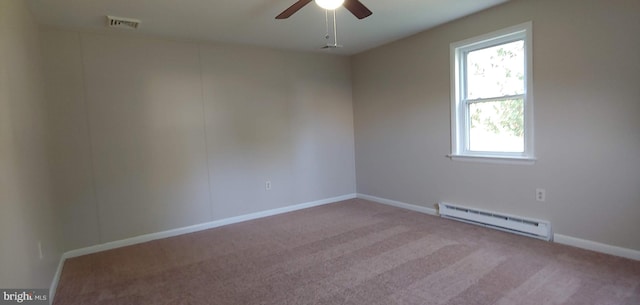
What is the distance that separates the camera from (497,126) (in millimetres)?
3654

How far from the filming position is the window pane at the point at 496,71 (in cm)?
340

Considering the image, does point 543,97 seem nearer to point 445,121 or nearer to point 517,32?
point 517,32

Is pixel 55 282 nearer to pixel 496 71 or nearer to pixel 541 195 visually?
pixel 541 195

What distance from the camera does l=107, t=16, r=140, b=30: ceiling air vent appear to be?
3160 millimetres

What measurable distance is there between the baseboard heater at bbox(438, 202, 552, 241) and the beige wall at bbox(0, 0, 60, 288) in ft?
13.0

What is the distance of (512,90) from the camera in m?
3.46

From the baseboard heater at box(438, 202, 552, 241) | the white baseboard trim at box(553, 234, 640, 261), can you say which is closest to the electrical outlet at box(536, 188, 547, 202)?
the baseboard heater at box(438, 202, 552, 241)

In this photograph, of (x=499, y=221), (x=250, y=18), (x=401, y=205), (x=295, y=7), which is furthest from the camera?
(x=401, y=205)

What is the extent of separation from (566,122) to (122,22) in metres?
4.32

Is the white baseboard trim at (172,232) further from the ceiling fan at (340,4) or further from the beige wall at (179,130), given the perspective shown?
the ceiling fan at (340,4)

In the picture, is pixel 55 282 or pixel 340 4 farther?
pixel 55 282


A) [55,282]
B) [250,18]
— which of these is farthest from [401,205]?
[55,282]

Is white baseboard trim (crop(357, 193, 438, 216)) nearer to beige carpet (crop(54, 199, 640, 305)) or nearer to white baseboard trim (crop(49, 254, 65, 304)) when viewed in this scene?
beige carpet (crop(54, 199, 640, 305))

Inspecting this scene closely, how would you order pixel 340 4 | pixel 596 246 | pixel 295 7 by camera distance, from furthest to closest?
pixel 596 246 < pixel 295 7 < pixel 340 4
